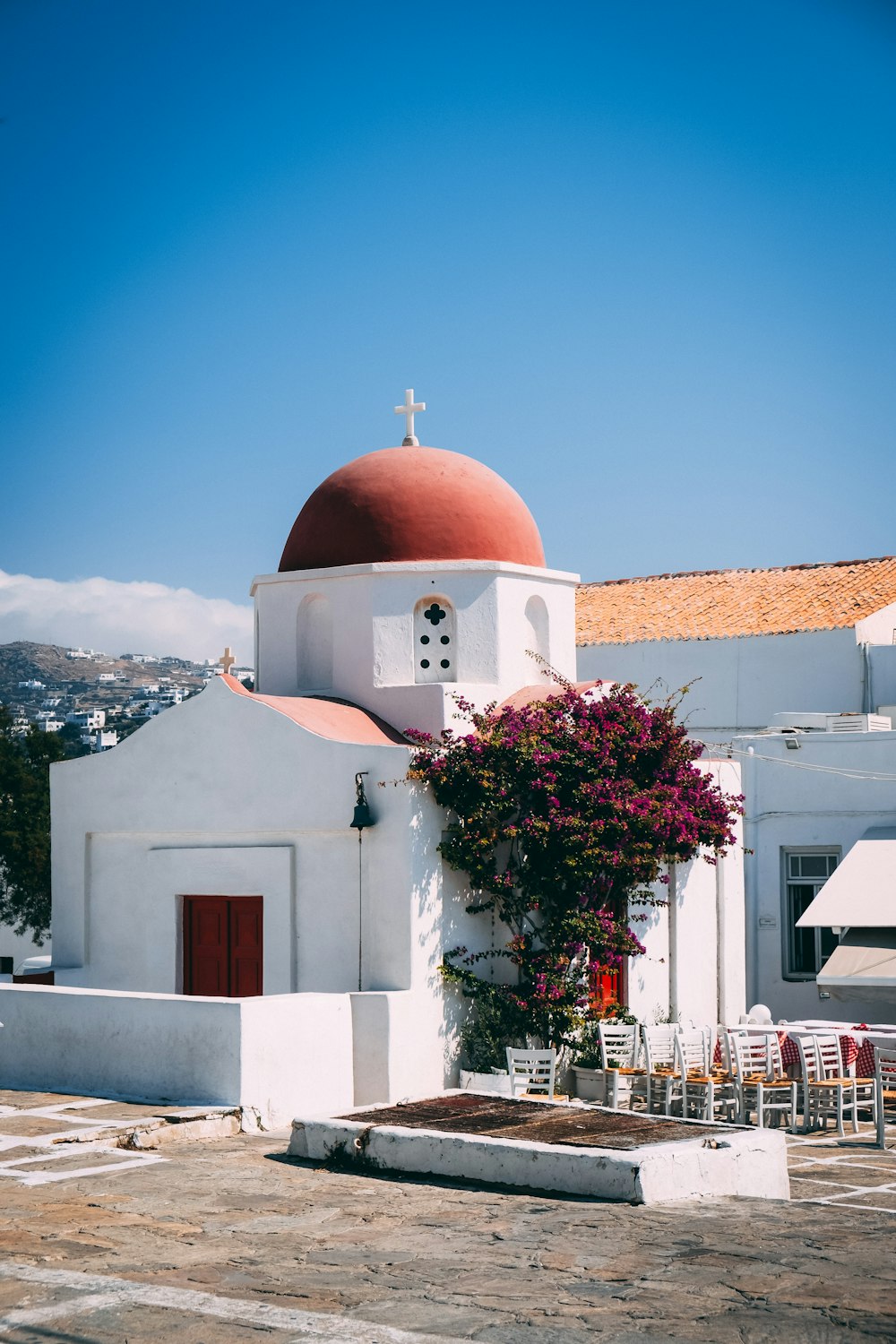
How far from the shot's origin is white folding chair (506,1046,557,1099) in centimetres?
1609

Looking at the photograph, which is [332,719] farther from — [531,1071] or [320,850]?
[531,1071]

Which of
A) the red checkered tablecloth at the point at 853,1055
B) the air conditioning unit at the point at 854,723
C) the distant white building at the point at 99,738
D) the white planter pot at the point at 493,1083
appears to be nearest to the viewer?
the white planter pot at the point at 493,1083

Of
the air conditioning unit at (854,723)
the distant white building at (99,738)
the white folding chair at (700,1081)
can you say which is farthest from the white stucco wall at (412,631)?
the distant white building at (99,738)

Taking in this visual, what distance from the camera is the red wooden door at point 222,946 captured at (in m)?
17.4

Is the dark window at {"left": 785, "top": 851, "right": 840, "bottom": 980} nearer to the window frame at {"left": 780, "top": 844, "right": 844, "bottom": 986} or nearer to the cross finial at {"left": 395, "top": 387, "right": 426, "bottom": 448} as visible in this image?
the window frame at {"left": 780, "top": 844, "right": 844, "bottom": 986}

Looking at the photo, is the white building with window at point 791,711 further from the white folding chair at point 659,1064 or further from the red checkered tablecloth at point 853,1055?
the white folding chair at point 659,1064

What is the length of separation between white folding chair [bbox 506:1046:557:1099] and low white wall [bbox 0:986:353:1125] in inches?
70.0

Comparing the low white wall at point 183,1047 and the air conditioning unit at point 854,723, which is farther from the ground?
the air conditioning unit at point 854,723

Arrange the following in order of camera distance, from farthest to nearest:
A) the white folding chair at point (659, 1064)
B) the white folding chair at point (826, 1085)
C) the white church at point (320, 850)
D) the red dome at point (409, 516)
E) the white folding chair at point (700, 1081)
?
the red dome at point (409, 516)
the white folding chair at point (659, 1064)
the white folding chair at point (700, 1081)
the white folding chair at point (826, 1085)
the white church at point (320, 850)

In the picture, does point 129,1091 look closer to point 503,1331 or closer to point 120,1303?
point 120,1303

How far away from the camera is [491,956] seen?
17203 mm

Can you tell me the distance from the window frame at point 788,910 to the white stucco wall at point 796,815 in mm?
28

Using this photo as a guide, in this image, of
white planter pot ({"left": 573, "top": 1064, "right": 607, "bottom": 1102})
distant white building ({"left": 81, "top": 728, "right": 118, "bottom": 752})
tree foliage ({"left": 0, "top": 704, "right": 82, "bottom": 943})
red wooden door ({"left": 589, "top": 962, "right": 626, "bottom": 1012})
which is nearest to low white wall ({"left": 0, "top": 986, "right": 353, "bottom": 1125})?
white planter pot ({"left": 573, "top": 1064, "right": 607, "bottom": 1102})

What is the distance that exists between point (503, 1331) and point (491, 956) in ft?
31.0
